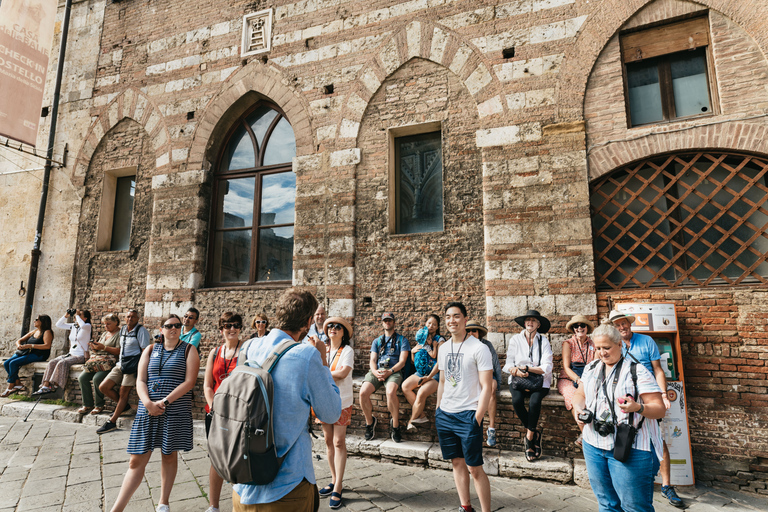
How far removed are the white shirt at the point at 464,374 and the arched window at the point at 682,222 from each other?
3.06 meters

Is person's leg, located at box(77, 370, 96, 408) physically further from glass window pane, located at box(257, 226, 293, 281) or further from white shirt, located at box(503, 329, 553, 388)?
white shirt, located at box(503, 329, 553, 388)

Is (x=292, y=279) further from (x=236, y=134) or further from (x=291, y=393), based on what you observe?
(x=291, y=393)

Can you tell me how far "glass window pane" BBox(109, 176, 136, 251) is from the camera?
342 inches

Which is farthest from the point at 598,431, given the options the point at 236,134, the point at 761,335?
the point at 236,134

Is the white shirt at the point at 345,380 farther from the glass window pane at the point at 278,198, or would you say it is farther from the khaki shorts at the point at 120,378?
the khaki shorts at the point at 120,378

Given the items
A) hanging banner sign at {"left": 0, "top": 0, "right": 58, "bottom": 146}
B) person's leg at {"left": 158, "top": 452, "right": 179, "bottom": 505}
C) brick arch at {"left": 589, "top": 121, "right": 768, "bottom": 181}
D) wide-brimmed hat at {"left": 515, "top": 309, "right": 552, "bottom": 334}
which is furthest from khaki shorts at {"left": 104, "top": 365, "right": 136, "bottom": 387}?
brick arch at {"left": 589, "top": 121, "right": 768, "bottom": 181}

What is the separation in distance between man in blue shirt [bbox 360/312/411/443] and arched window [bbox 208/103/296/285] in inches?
96.5

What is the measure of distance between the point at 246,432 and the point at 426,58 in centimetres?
635

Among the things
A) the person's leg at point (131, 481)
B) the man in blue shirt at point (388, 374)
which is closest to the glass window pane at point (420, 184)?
the man in blue shirt at point (388, 374)

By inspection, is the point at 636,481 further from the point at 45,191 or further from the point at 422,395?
the point at 45,191

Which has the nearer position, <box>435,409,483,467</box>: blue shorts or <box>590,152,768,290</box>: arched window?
<box>435,409,483,467</box>: blue shorts

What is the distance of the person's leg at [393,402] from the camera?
5.30 m

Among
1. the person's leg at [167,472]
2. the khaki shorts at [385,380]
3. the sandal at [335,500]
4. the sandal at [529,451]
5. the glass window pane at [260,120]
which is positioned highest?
the glass window pane at [260,120]

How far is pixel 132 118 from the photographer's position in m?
8.51
